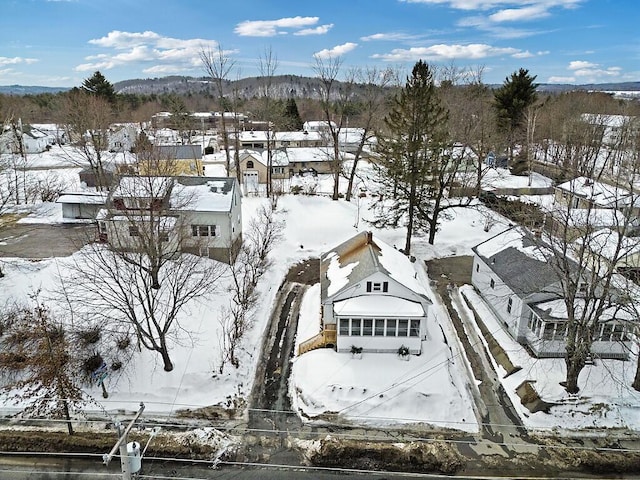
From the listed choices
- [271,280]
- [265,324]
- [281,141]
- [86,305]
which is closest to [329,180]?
[281,141]

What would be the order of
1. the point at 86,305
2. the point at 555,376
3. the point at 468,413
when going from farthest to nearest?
the point at 86,305, the point at 555,376, the point at 468,413

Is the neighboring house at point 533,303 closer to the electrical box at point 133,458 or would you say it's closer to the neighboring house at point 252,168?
the electrical box at point 133,458

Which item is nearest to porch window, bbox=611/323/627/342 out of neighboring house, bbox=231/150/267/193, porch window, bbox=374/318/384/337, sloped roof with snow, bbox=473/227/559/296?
sloped roof with snow, bbox=473/227/559/296

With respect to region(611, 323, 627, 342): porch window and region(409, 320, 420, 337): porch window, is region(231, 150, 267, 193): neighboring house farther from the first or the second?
region(611, 323, 627, 342): porch window

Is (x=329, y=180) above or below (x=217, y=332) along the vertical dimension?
above

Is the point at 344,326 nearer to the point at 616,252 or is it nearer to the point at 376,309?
the point at 376,309

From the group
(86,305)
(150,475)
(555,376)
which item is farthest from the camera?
(86,305)

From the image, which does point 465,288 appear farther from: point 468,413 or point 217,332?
point 217,332
